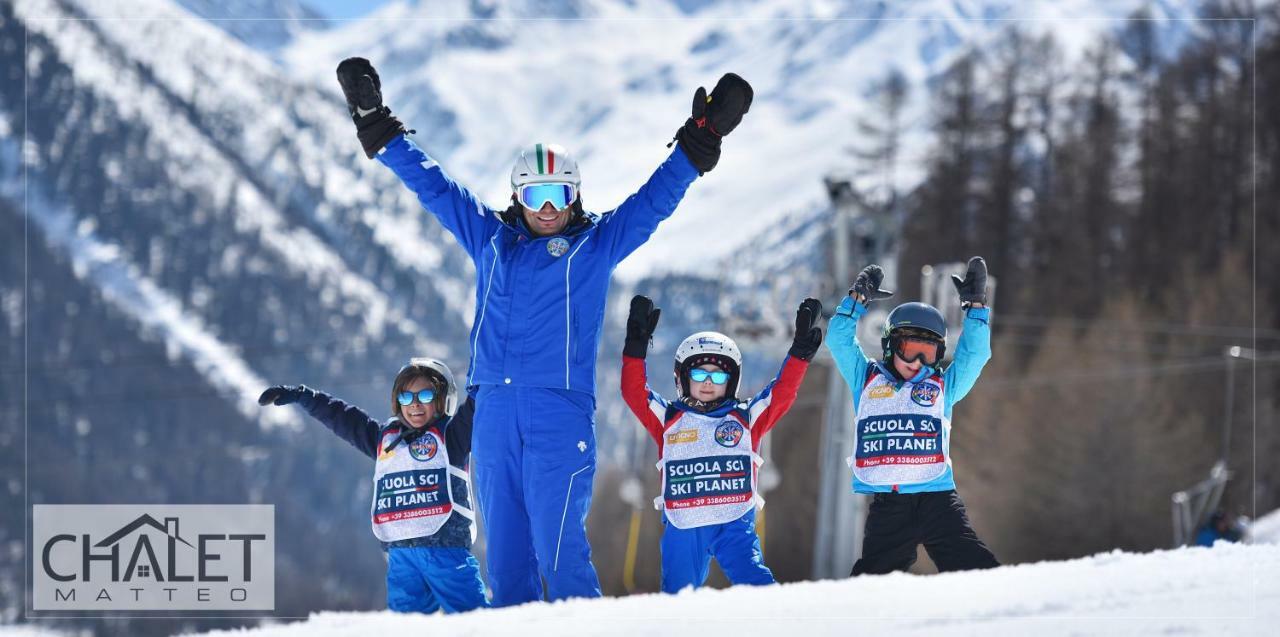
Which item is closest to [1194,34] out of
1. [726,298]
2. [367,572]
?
[726,298]

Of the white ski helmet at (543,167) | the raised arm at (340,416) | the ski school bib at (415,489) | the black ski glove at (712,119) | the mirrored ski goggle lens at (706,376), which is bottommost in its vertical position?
the ski school bib at (415,489)

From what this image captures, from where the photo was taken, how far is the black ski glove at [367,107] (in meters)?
5.17

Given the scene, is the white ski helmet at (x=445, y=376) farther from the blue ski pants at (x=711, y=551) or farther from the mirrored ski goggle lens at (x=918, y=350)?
the mirrored ski goggle lens at (x=918, y=350)

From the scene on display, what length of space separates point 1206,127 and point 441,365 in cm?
3382

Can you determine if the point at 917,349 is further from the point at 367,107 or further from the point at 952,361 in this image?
the point at 367,107

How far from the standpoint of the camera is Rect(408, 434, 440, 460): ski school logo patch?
17.6ft

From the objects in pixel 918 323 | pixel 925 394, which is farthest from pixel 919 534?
pixel 918 323

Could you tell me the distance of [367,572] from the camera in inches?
5266

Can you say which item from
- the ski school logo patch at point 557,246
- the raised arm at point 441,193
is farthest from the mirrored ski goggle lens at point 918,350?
the raised arm at point 441,193

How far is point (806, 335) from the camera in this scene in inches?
213

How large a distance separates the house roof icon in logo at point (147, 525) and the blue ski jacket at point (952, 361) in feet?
10.3

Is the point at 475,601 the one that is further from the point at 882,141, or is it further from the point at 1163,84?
the point at 882,141

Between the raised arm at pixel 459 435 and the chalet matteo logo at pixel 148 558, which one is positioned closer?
the raised arm at pixel 459 435

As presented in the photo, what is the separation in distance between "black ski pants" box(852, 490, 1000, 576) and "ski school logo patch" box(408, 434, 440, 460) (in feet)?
5.42
